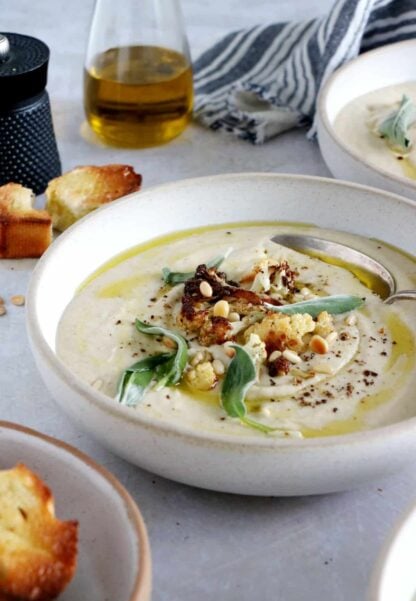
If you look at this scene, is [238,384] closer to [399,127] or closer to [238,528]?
[238,528]

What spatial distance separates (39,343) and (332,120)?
1031 mm

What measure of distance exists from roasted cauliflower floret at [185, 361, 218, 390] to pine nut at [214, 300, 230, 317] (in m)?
0.12

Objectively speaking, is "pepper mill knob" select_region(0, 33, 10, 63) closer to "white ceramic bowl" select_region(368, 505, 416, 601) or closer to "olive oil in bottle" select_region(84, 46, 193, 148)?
"olive oil in bottle" select_region(84, 46, 193, 148)

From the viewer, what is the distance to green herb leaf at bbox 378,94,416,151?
2.04 meters

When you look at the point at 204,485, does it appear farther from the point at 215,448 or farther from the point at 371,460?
the point at 371,460

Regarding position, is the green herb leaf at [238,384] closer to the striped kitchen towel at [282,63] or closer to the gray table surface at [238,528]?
the gray table surface at [238,528]

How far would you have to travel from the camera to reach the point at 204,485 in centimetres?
129

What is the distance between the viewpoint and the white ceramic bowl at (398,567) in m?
1.03

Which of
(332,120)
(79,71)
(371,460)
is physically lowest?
(79,71)

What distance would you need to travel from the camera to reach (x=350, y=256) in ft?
5.70

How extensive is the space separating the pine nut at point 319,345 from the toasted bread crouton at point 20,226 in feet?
2.08

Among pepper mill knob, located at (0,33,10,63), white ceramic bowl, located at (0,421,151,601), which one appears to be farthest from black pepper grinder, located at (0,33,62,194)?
white ceramic bowl, located at (0,421,151,601)

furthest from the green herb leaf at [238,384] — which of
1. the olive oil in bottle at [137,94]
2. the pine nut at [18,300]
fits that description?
the olive oil in bottle at [137,94]

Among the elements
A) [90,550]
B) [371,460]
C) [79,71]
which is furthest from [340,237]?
[79,71]
